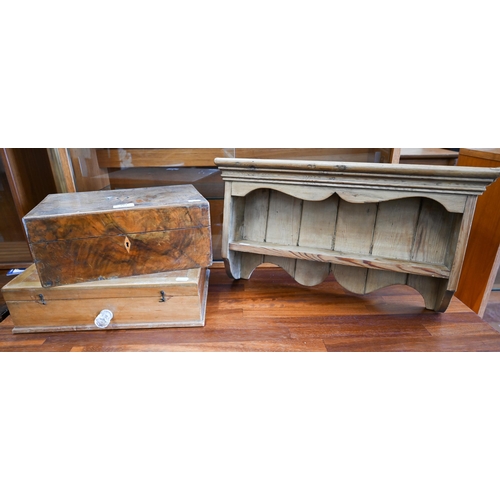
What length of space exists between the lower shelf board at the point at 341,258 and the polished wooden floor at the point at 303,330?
0.16 m

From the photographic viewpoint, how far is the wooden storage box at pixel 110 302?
88 cm

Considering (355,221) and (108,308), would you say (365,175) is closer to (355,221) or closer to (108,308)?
(355,221)

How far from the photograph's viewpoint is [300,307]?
103cm

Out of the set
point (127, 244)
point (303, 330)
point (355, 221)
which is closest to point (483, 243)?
point (355, 221)

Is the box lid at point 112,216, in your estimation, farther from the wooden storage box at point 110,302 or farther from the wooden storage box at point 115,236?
the wooden storage box at point 110,302

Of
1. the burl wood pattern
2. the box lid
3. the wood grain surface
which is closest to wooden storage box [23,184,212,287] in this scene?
the box lid

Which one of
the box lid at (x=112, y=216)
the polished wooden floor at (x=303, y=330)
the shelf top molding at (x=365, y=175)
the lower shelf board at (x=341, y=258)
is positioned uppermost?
the shelf top molding at (x=365, y=175)

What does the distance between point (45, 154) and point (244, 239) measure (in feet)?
2.74

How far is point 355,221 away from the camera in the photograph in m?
0.97

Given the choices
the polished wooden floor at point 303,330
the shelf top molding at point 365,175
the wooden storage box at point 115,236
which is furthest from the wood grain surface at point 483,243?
the wooden storage box at point 115,236

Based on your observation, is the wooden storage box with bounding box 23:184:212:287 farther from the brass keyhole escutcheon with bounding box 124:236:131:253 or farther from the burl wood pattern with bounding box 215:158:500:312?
the burl wood pattern with bounding box 215:158:500:312

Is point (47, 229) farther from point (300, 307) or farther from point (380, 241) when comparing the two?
point (380, 241)

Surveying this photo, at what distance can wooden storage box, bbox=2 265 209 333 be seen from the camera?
88 cm

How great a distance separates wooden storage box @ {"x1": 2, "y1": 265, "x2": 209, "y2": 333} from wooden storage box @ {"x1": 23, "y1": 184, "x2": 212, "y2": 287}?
3 centimetres
